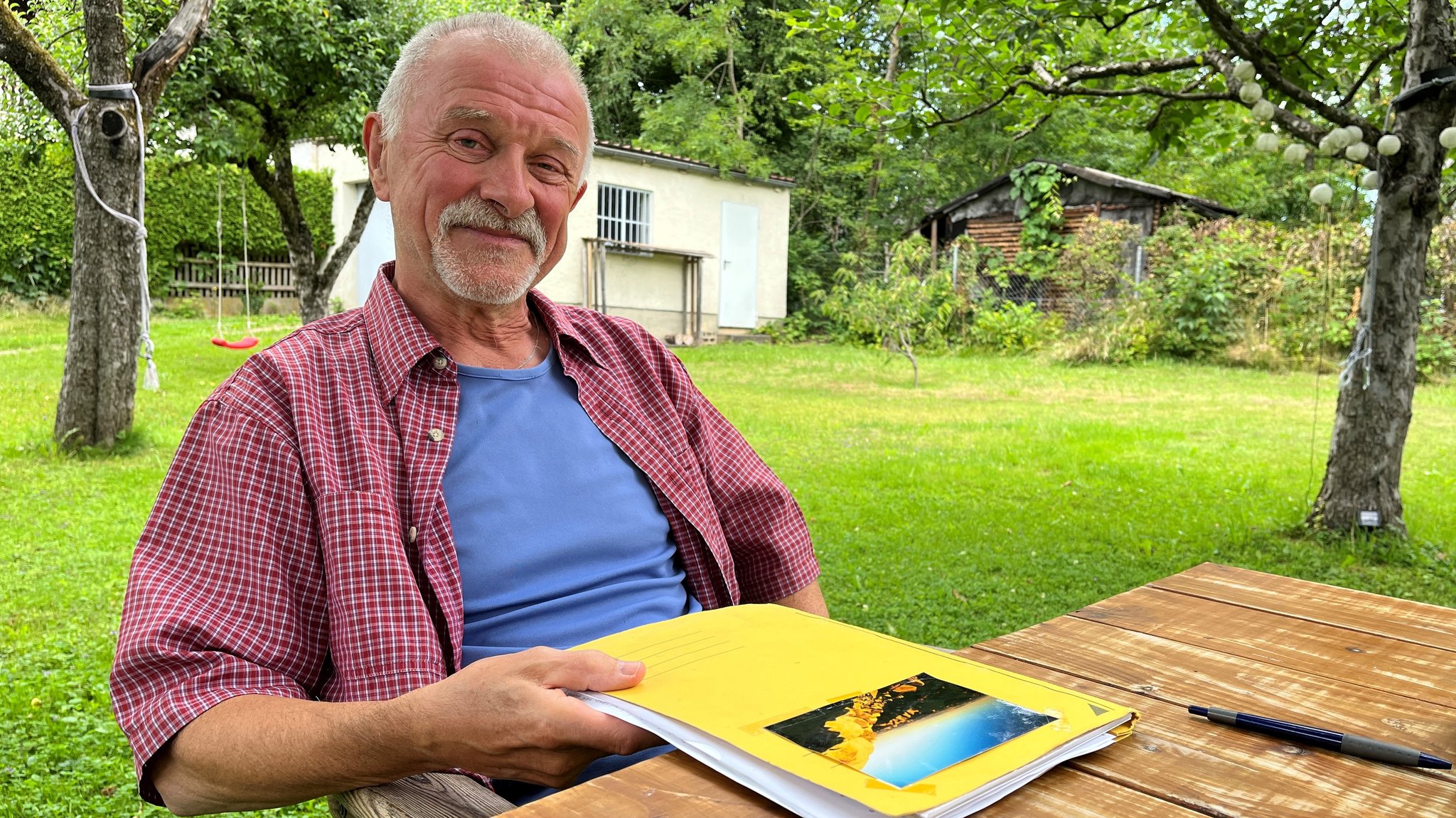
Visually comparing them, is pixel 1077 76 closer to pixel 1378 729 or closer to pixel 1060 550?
pixel 1060 550

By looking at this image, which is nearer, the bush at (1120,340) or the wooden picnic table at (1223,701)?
the wooden picnic table at (1223,701)

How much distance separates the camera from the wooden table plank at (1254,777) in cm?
88

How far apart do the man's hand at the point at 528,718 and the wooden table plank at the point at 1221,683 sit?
0.51 meters

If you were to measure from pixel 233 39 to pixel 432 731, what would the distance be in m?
8.50

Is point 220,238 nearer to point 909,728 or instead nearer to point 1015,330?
point 909,728

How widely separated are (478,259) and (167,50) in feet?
17.5

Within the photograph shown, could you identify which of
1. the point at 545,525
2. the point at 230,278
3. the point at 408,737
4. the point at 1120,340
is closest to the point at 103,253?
the point at 545,525

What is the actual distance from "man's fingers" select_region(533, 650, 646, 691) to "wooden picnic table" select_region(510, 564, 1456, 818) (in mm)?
101

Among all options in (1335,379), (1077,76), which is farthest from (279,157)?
(1335,379)

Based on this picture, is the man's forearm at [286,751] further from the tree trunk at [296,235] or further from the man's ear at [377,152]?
the tree trunk at [296,235]

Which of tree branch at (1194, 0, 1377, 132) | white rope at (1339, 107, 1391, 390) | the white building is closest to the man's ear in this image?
tree branch at (1194, 0, 1377, 132)

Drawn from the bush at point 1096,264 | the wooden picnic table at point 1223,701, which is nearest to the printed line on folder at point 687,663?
the wooden picnic table at point 1223,701

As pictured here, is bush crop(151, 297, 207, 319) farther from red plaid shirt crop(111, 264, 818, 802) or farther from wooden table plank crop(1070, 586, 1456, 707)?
wooden table plank crop(1070, 586, 1456, 707)

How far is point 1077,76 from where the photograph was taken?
4.87 m
